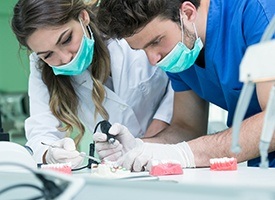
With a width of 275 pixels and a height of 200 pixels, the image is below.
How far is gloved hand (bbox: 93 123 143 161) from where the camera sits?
4.55 feet

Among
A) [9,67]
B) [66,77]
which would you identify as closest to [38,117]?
[66,77]

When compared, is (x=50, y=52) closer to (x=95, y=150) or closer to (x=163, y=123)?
(x=95, y=150)

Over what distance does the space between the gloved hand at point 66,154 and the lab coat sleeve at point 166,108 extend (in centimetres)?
52

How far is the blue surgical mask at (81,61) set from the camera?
162 cm

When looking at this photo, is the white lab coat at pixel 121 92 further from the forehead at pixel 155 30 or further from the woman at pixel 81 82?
the forehead at pixel 155 30

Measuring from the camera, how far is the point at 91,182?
1.69 feet

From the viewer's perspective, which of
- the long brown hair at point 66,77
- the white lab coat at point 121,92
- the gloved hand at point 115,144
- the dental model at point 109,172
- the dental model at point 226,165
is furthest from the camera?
the white lab coat at point 121,92

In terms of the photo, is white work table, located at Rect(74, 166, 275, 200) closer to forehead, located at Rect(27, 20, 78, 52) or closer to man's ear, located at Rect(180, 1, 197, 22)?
man's ear, located at Rect(180, 1, 197, 22)

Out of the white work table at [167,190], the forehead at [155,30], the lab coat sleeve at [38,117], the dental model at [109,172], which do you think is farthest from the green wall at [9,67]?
the white work table at [167,190]

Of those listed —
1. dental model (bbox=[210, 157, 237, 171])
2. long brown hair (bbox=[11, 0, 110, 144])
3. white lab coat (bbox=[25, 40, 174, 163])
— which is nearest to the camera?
dental model (bbox=[210, 157, 237, 171])

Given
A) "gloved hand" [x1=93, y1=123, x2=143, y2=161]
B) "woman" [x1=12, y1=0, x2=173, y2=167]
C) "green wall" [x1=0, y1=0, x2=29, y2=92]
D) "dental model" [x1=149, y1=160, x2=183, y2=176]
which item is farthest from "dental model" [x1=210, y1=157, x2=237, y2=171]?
"green wall" [x1=0, y1=0, x2=29, y2=92]

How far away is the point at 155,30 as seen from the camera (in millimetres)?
1357

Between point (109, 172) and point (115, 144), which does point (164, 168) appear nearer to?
point (109, 172)

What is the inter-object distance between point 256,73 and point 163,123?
1.35 metres
